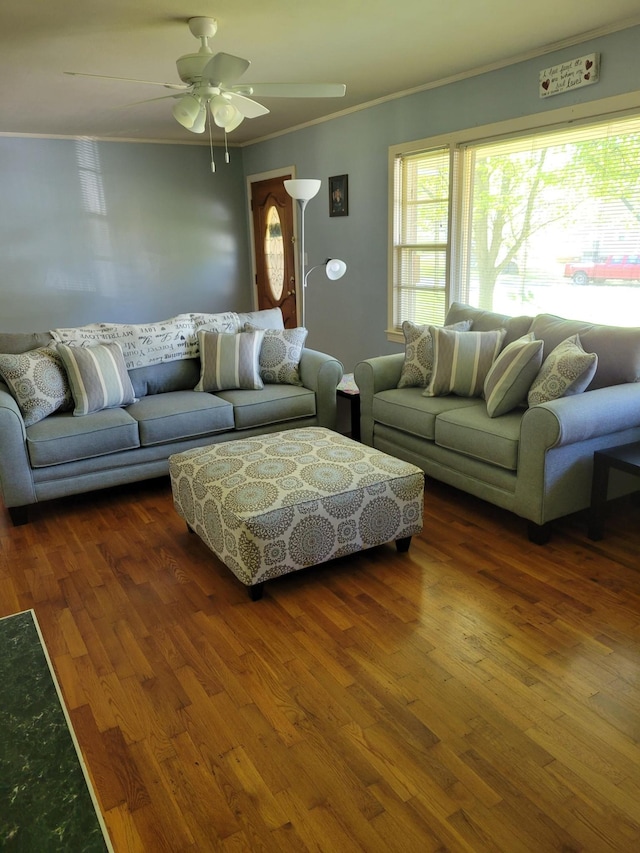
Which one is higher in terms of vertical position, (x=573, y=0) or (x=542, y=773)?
(x=573, y=0)

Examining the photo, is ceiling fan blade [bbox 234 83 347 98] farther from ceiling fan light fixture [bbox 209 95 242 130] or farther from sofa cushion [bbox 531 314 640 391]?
sofa cushion [bbox 531 314 640 391]

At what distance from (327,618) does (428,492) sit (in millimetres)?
1391

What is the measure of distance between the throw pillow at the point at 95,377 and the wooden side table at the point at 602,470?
2551 mm

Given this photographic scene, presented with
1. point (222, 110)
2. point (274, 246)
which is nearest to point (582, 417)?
point (222, 110)

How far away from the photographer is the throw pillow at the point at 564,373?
295cm

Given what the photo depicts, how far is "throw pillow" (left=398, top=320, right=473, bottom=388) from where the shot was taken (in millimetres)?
3803

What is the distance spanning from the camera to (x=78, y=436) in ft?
11.0

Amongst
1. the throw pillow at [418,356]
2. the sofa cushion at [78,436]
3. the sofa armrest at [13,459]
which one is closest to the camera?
the sofa armrest at [13,459]

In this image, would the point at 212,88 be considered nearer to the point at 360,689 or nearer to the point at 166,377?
the point at 166,377

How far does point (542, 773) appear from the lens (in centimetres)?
170

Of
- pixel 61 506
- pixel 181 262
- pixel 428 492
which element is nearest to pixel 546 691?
pixel 428 492

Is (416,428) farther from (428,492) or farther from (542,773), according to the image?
(542,773)

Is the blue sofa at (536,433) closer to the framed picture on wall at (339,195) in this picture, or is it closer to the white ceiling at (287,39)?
the white ceiling at (287,39)

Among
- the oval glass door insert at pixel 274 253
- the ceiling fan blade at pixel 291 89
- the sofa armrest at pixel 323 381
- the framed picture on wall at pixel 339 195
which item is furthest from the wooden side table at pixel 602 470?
the oval glass door insert at pixel 274 253
